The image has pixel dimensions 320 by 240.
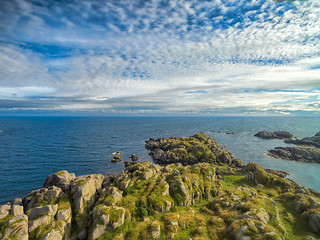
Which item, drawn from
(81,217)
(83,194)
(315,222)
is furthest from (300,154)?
(81,217)

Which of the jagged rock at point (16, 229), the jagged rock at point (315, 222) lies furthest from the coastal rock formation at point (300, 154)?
the jagged rock at point (16, 229)

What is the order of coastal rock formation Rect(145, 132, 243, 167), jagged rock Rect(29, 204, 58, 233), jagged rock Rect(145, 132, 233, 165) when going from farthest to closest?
1. jagged rock Rect(145, 132, 233, 165)
2. coastal rock formation Rect(145, 132, 243, 167)
3. jagged rock Rect(29, 204, 58, 233)

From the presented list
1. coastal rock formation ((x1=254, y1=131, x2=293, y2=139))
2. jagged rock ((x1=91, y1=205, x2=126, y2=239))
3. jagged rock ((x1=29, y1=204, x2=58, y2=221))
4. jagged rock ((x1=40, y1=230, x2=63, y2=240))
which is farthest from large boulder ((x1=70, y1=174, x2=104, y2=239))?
coastal rock formation ((x1=254, y1=131, x2=293, y2=139))

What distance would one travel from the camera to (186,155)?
8369 cm

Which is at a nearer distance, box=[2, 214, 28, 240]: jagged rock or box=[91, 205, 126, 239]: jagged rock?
box=[2, 214, 28, 240]: jagged rock

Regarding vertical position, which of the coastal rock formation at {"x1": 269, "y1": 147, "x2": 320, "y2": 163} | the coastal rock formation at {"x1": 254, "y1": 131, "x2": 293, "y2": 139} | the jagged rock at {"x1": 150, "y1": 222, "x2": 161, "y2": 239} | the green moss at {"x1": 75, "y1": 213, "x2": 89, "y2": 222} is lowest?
the coastal rock formation at {"x1": 254, "y1": 131, "x2": 293, "y2": 139}

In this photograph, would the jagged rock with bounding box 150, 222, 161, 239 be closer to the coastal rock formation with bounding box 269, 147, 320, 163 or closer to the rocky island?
the rocky island

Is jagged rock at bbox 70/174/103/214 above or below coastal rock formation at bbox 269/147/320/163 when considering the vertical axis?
above

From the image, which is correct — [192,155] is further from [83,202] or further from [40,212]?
[40,212]

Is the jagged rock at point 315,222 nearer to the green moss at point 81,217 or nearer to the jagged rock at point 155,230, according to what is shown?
the jagged rock at point 155,230

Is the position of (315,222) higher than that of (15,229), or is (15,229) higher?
(15,229)

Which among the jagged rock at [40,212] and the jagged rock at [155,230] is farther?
the jagged rock at [40,212]

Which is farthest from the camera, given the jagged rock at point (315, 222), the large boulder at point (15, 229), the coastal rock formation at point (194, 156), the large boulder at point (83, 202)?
the coastal rock formation at point (194, 156)

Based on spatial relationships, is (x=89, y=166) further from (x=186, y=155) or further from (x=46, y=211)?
(x=46, y=211)
